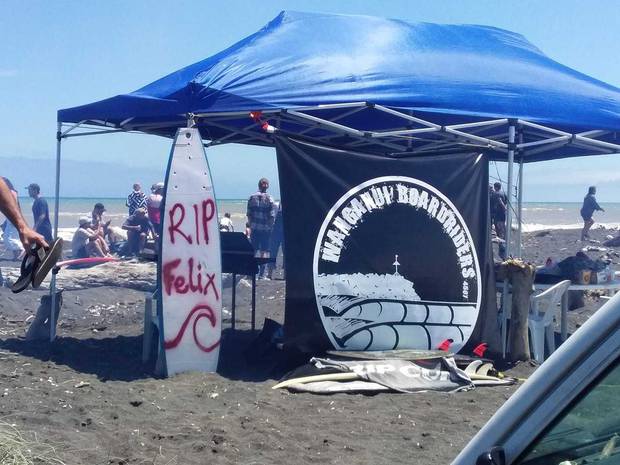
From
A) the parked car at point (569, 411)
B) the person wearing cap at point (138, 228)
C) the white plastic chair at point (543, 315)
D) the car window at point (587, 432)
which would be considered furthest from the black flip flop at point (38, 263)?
the person wearing cap at point (138, 228)

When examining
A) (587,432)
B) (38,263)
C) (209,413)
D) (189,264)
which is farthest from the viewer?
(189,264)

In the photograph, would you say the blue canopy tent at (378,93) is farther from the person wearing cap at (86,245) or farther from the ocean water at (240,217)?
the ocean water at (240,217)

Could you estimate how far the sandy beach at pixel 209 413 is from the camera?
220 inches

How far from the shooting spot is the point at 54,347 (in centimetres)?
937

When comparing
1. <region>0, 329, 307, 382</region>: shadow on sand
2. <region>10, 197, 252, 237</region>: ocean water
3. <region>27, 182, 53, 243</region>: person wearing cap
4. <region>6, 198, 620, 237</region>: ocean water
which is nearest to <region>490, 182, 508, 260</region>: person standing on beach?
<region>0, 329, 307, 382</region>: shadow on sand

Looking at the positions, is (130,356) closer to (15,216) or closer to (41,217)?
(15,216)

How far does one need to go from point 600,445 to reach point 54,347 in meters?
8.12

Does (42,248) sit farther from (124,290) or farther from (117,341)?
(124,290)

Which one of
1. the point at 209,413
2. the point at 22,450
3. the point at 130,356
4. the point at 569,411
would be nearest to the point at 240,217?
the point at 130,356

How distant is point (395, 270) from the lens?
8234mm

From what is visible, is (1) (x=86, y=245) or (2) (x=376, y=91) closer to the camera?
(2) (x=376, y=91)

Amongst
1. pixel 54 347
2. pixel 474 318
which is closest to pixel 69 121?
pixel 54 347

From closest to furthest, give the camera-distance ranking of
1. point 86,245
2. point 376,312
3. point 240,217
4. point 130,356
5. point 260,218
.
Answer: point 376,312
point 130,356
point 260,218
point 86,245
point 240,217

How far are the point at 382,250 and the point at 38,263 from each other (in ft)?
14.1
